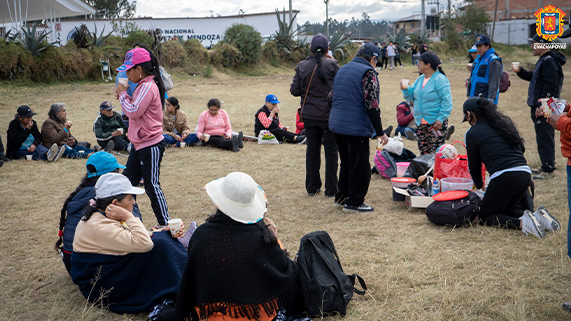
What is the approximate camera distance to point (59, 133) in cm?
775

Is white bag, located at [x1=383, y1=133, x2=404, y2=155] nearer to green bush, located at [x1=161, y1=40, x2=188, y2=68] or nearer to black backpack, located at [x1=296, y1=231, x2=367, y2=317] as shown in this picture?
black backpack, located at [x1=296, y1=231, x2=367, y2=317]

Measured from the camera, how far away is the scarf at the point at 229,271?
2.52m

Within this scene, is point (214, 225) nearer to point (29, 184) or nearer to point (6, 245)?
point (6, 245)

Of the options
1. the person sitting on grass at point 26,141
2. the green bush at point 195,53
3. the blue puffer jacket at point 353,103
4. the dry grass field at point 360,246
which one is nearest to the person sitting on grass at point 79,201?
the dry grass field at point 360,246

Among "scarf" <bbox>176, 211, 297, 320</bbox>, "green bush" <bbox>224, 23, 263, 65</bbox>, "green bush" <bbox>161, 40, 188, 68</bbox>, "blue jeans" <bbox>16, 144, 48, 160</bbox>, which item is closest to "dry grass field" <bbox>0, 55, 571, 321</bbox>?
"blue jeans" <bbox>16, 144, 48, 160</bbox>

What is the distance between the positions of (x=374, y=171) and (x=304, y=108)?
1768 millimetres

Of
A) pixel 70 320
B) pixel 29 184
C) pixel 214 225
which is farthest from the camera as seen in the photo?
pixel 29 184

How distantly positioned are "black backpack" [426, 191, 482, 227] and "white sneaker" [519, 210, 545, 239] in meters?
0.42

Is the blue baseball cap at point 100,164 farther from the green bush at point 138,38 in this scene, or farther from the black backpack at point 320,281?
the green bush at point 138,38

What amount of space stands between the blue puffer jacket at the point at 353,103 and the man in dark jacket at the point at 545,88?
2.65 m

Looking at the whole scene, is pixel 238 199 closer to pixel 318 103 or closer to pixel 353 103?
pixel 353 103

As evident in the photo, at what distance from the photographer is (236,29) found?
79.0 ft

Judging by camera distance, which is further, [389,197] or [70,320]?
[389,197]

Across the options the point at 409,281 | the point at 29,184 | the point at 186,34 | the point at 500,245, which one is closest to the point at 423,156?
the point at 500,245
